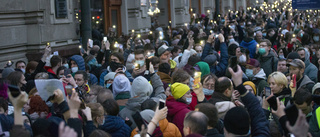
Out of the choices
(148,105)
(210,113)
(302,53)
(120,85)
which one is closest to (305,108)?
(210,113)

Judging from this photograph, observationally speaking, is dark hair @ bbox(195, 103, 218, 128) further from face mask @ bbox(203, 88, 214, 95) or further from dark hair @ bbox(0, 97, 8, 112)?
dark hair @ bbox(0, 97, 8, 112)

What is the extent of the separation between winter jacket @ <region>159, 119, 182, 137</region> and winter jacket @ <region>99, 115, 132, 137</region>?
413mm

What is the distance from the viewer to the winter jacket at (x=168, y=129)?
471cm

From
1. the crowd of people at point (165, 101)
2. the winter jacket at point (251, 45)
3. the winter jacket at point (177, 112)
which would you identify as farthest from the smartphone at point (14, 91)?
the winter jacket at point (251, 45)

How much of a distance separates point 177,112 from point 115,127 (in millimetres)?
868

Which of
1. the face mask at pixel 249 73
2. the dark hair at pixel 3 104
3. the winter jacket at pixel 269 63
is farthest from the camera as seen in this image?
the winter jacket at pixel 269 63

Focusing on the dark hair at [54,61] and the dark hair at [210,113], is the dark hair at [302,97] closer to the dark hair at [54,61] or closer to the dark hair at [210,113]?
the dark hair at [210,113]

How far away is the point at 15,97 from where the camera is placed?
369cm

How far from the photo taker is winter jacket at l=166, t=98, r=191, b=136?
16.9 ft

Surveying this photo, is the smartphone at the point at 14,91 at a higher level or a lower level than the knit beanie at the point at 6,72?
higher

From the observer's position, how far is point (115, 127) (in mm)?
4746

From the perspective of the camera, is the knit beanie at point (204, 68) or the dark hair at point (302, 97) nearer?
the dark hair at point (302, 97)

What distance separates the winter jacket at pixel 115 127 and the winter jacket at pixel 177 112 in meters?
0.65

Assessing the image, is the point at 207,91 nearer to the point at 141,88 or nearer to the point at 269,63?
the point at 141,88
